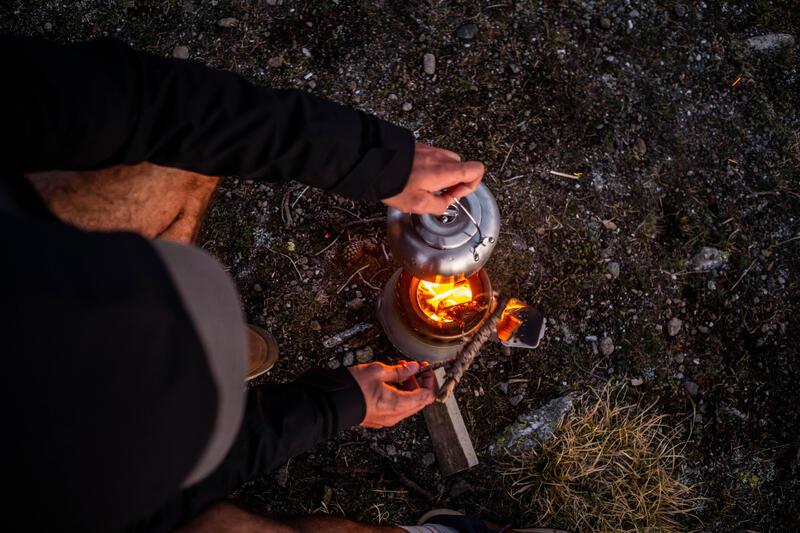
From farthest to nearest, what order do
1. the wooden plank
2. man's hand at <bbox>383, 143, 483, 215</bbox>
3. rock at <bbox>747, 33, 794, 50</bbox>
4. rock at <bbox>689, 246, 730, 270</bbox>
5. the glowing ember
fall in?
rock at <bbox>747, 33, 794, 50</bbox> → rock at <bbox>689, 246, 730, 270</bbox> → the wooden plank → the glowing ember → man's hand at <bbox>383, 143, 483, 215</bbox>

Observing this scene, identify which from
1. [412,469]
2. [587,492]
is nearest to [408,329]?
[412,469]

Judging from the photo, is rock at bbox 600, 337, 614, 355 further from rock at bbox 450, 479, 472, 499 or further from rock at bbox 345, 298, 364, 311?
rock at bbox 345, 298, 364, 311

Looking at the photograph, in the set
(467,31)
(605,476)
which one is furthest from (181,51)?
(605,476)

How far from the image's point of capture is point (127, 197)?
5.92 ft

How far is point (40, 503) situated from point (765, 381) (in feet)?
13.4

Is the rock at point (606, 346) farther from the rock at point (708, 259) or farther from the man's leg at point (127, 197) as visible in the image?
the man's leg at point (127, 197)

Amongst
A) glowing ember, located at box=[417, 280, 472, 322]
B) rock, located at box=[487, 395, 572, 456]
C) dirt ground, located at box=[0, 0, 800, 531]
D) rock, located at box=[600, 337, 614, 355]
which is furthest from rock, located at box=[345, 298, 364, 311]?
rock, located at box=[600, 337, 614, 355]

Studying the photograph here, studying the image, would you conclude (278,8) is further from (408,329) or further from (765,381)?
(765,381)

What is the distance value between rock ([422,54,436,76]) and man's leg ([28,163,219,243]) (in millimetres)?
2128

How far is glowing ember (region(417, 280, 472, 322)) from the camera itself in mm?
2574

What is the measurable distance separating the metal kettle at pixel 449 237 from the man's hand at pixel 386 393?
557 millimetres

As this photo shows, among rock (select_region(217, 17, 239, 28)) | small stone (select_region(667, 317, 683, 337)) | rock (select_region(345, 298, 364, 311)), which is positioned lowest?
small stone (select_region(667, 317, 683, 337))

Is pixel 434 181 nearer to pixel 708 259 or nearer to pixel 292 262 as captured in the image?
pixel 292 262

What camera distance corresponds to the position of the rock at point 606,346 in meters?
3.25
